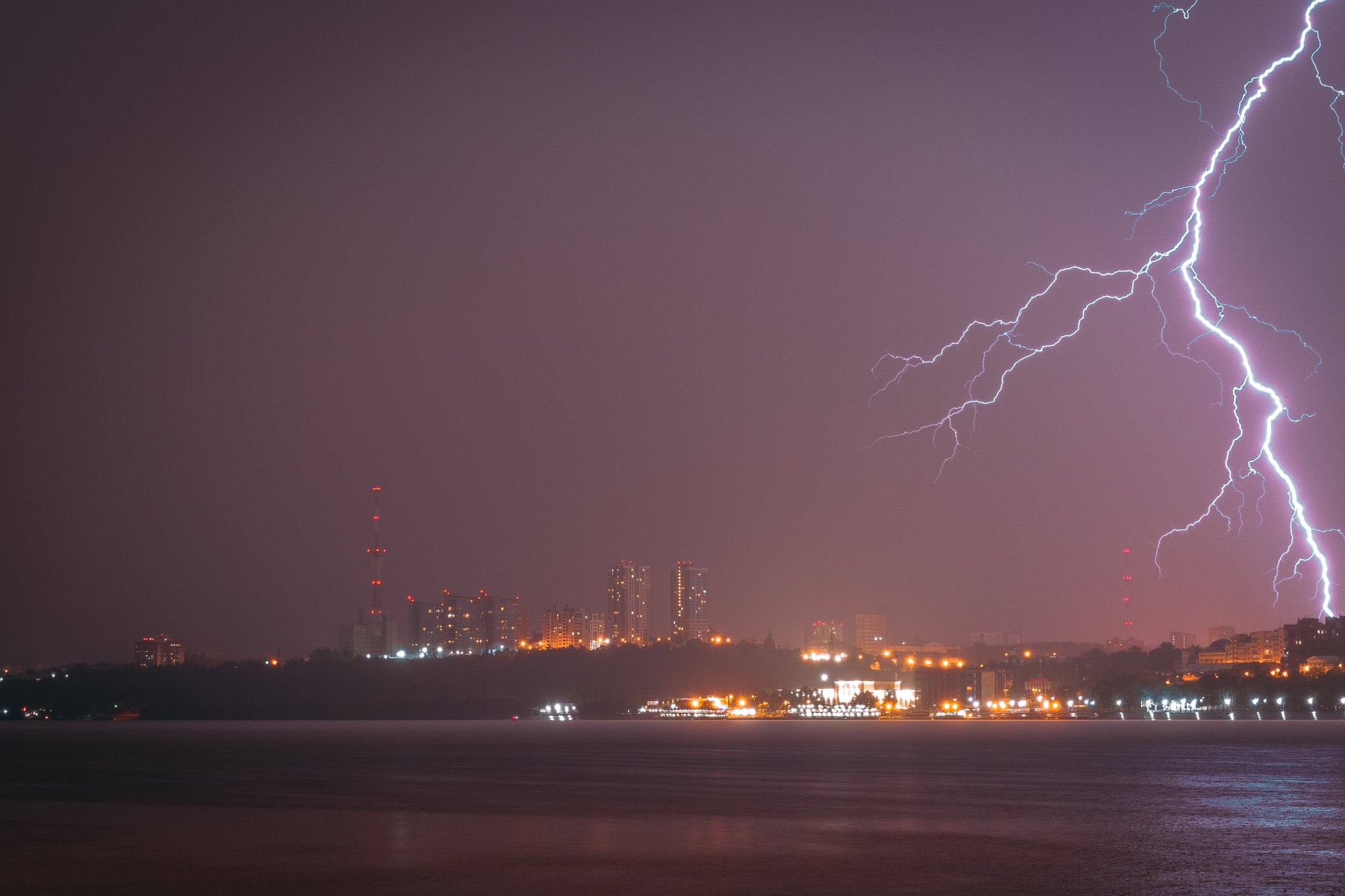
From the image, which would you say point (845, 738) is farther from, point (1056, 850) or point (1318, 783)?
point (1056, 850)

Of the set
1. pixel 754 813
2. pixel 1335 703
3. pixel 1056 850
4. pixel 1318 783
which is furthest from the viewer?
pixel 1335 703

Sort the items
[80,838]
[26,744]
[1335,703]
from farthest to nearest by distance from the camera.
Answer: [1335,703] < [26,744] < [80,838]

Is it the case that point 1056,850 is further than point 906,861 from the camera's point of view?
Yes

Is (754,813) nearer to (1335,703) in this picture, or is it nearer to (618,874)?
(618,874)

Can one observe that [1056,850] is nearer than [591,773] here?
Yes

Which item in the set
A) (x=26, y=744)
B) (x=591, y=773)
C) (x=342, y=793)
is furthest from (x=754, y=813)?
(x=26, y=744)

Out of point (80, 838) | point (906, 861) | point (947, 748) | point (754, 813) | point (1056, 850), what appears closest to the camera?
point (906, 861)

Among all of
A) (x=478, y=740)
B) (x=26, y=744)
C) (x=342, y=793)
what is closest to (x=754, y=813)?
(x=342, y=793)
